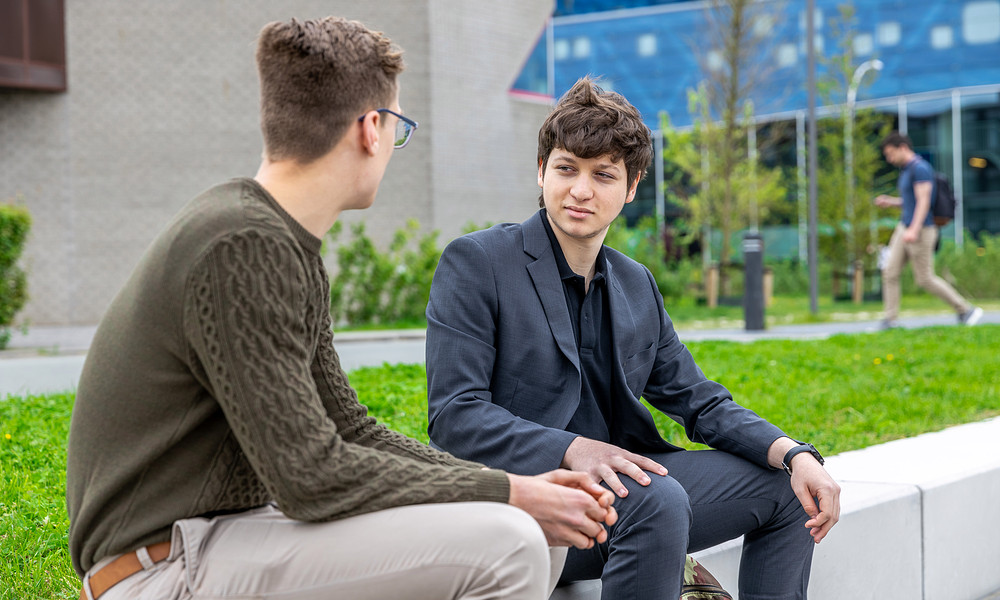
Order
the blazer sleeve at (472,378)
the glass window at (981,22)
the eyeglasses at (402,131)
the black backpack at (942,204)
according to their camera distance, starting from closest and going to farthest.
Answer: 1. the eyeglasses at (402,131)
2. the blazer sleeve at (472,378)
3. the black backpack at (942,204)
4. the glass window at (981,22)

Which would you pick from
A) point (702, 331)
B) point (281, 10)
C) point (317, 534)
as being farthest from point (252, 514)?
point (281, 10)

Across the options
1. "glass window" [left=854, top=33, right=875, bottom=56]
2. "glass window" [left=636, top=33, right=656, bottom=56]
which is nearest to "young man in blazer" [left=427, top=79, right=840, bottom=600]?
"glass window" [left=854, top=33, right=875, bottom=56]

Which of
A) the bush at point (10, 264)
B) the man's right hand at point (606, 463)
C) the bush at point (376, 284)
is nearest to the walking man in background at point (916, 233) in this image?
the bush at point (376, 284)

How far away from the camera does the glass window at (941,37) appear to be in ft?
94.4

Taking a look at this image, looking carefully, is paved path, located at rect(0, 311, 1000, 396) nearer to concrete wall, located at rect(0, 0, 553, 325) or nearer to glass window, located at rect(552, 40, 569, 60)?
concrete wall, located at rect(0, 0, 553, 325)

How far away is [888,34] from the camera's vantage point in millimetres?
29750

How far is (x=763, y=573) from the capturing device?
9.41 feet

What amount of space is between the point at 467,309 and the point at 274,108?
0.91 m

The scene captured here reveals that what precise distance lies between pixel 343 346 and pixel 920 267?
6.93 metres

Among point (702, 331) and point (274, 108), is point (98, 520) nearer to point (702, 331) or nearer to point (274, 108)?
point (274, 108)

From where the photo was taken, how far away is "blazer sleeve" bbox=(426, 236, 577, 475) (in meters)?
2.51

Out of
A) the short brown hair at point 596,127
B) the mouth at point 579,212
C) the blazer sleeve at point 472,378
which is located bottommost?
the blazer sleeve at point 472,378

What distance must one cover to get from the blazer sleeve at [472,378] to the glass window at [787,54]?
31265 mm

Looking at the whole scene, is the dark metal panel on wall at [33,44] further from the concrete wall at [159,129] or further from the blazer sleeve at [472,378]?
the blazer sleeve at [472,378]
